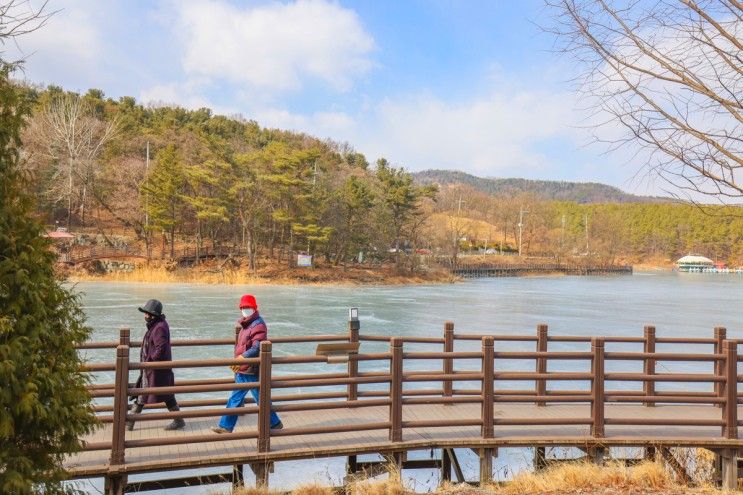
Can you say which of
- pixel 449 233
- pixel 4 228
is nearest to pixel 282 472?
pixel 4 228

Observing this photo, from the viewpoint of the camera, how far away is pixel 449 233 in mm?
81250

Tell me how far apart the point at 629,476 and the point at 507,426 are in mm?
1438

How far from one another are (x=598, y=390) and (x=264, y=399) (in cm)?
368

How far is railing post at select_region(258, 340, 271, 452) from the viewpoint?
6.47m

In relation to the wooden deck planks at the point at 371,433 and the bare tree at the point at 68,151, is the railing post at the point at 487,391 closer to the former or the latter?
the wooden deck planks at the point at 371,433

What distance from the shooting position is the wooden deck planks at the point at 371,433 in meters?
6.36

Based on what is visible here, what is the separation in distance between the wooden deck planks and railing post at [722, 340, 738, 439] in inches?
8.8

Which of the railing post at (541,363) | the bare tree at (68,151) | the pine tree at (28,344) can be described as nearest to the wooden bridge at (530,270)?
the bare tree at (68,151)

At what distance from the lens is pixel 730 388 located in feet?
23.9

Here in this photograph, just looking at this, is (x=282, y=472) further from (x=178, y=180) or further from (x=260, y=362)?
(x=178, y=180)

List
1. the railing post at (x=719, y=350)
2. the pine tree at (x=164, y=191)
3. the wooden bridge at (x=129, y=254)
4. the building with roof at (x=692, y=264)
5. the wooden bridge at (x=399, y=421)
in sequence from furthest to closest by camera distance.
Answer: the building with roof at (x=692, y=264) < the pine tree at (x=164, y=191) < the wooden bridge at (x=129, y=254) < the railing post at (x=719, y=350) < the wooden bridge at (x=399, y=421)

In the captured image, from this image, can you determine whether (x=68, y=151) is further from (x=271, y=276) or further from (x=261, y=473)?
(x=261, y=473)

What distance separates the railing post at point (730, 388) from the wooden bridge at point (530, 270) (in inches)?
2334

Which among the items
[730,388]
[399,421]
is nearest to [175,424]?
[399,421]
